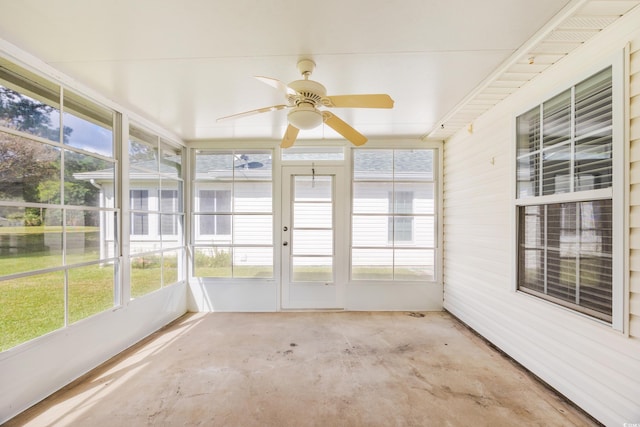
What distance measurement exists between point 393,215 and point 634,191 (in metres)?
2.51

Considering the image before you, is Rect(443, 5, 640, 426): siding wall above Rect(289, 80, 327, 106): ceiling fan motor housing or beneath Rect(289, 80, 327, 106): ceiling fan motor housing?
beneath

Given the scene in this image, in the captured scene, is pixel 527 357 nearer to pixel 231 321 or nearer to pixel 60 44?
pixel 231 321

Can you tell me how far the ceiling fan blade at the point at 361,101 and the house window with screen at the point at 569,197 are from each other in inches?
54.4

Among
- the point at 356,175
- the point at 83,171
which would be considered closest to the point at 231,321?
the point at 83,171

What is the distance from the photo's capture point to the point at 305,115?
1796 millimetres

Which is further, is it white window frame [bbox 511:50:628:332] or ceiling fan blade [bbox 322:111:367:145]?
ceiling fan blade [bbox 322:111:367:145]

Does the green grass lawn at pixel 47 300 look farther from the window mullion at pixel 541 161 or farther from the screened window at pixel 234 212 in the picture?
the window mullion at pixel 541 161

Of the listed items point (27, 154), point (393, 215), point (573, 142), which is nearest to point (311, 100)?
point (573, 142)

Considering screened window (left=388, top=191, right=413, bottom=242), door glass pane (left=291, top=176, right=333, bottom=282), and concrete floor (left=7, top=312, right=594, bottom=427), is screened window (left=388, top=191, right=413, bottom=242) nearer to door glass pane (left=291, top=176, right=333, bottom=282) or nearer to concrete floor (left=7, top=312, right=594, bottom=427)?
door glass pane (left=291, top=176, right=333, bottom=282)

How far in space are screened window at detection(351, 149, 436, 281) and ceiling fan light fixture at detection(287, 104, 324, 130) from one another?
2126 millimetres

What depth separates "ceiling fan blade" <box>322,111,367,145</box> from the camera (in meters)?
2.01

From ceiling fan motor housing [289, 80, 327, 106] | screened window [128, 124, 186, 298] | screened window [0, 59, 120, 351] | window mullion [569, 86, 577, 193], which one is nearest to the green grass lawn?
screened window [0, 59, 120, 351]

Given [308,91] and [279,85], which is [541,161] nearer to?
[308,91]

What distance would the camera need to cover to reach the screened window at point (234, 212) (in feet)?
12.9
